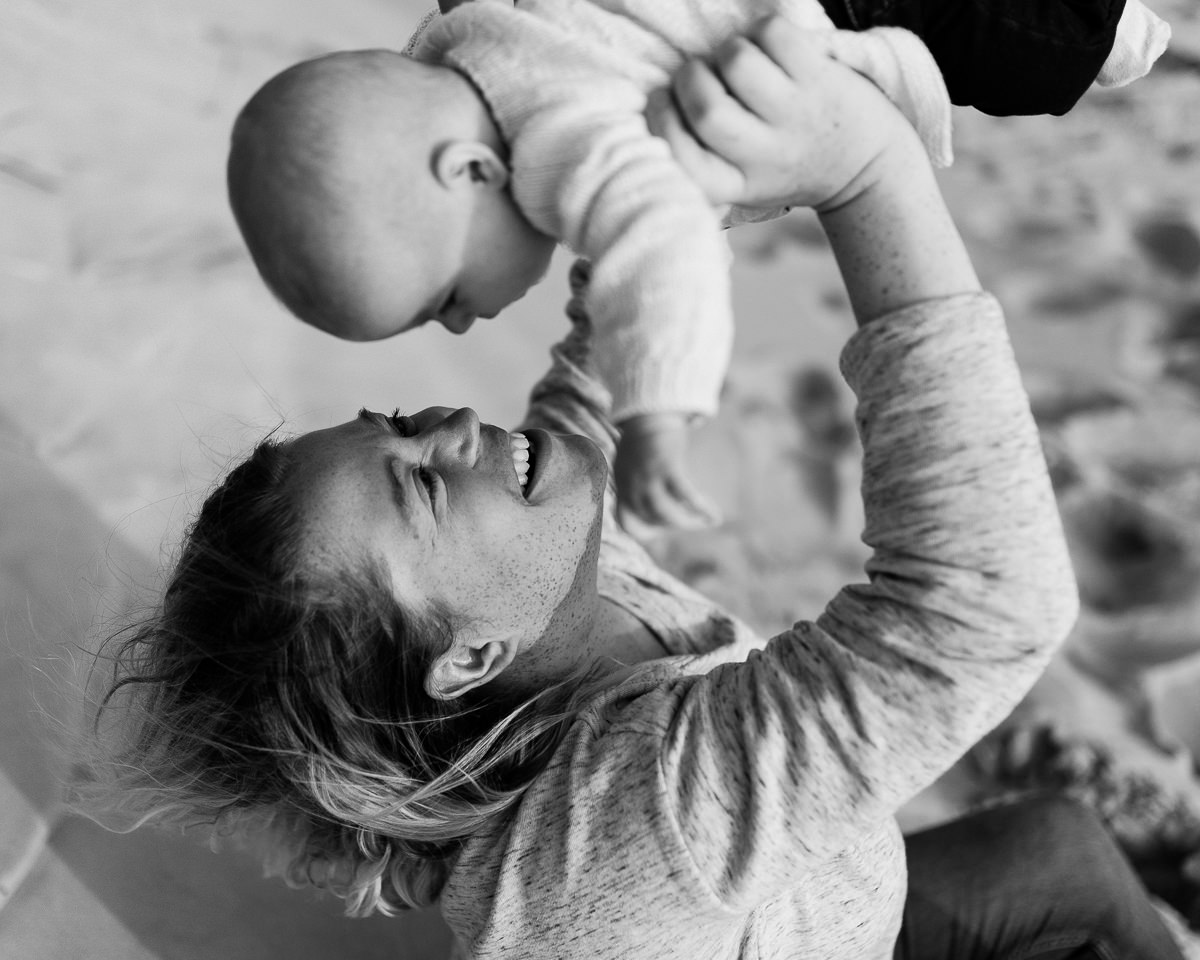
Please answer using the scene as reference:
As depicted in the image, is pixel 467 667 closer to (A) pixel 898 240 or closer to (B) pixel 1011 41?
(A) pixel 898 240

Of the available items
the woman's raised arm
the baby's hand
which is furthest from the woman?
the baby's hand

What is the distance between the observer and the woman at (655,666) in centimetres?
69

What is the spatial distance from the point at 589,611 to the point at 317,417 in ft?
2.93

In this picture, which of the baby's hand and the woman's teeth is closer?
the baby's hand

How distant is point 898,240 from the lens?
734 mm

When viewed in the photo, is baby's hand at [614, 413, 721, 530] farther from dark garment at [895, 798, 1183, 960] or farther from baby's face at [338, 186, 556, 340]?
dark garment at [895, 798, 1183, 960]

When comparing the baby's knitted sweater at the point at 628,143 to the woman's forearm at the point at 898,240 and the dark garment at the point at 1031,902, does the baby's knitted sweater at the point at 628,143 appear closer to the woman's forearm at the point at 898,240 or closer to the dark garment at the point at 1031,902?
the woman's forearm at the point at 898,240

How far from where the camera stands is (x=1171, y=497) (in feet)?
5.38

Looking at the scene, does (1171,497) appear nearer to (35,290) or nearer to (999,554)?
(999,554)

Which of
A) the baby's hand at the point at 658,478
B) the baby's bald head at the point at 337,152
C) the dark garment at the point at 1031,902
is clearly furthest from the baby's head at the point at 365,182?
the dark garment at the point at 1031,902

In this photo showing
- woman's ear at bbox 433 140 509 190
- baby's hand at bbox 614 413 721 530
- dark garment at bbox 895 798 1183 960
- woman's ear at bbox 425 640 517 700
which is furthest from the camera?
dark garment at bbox 895 798 1183 960

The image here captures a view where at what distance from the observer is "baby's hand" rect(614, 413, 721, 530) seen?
676mm

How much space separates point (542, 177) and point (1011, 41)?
39cm

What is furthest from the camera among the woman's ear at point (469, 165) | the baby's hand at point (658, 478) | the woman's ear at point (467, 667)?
the woman's ear at point (467, 667)
